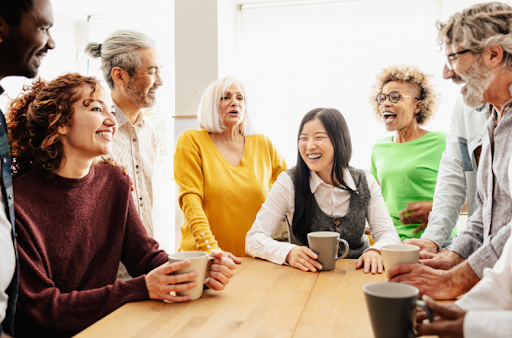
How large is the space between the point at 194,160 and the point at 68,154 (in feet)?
2.81

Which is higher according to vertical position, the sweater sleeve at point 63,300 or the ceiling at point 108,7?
the ceiling at point 108,7

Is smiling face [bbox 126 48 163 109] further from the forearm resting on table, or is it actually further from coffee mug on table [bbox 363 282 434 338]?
coffee mug on table [bbox 363 282 434 338]

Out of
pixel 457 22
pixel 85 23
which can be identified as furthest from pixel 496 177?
pixel 85 23

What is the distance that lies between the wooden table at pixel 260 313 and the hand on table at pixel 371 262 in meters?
0.06

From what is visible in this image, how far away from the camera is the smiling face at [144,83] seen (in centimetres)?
221

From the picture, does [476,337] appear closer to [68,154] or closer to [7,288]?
[7,288]

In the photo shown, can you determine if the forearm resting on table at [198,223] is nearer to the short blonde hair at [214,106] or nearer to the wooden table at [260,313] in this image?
the short blonde hair at [214,106]

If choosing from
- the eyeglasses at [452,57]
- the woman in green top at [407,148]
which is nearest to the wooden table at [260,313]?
the eyeglasses at [452,57]

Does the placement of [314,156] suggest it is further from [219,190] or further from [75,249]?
[75,249]

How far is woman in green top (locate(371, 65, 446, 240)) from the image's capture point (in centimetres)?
235

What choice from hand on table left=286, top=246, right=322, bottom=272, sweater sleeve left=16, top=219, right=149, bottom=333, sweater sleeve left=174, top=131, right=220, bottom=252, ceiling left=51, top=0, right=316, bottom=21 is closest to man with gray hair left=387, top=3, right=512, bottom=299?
hand on table left=286, top=246, right=322, bottom=272

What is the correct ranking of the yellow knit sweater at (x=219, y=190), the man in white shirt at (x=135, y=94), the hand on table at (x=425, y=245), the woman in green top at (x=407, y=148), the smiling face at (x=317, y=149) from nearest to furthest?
the hand on table at (x=425, y=245) → the smiling face at (x=317, y=149) → the man in white shirt at (x=135, y=94) → the yellow knit sweater at (x=219, y=190) → the woman in green top at (x=407, y=148)

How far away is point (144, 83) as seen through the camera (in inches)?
87.5

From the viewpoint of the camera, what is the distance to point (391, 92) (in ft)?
8.50
